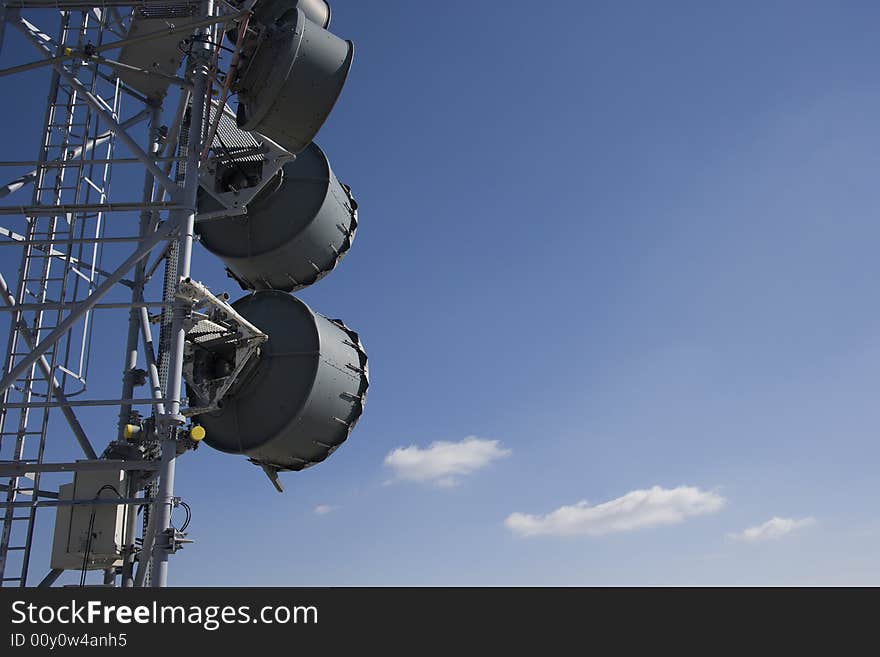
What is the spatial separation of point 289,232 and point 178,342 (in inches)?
176

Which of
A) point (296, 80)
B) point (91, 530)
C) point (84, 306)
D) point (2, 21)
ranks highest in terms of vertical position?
point (2, 21)

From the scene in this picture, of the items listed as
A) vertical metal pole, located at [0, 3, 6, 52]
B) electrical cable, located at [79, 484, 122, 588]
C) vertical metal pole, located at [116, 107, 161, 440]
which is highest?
vertical metal pole, located at [0, 3, 6, 52]

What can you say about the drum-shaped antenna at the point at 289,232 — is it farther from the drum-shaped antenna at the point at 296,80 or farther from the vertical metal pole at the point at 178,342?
the vertical metal pole at the point at 178,342

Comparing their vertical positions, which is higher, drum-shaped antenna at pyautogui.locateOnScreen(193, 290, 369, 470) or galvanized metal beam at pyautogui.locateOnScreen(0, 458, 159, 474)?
drum-shaped antenna at pyautogui.locateOnScreen(193, 290, 369, 470)

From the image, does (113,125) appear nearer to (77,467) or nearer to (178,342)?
(178,342)

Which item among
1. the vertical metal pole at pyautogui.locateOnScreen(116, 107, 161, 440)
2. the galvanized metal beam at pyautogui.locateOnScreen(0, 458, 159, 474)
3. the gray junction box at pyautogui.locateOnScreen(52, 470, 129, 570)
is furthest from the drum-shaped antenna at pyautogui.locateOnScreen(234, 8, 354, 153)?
the gray junction box at pyautogui.locateOnScreen(52, 470, 129, 570)

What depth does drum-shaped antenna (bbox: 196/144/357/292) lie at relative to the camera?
52.4ft

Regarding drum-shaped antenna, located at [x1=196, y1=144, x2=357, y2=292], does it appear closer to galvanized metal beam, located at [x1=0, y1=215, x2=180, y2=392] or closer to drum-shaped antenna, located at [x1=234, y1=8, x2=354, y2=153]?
drum-shaped antenna, located at [x1=234, y1=8, x2=354, y2=153]

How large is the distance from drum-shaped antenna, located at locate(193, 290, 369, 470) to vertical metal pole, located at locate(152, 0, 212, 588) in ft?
7.53

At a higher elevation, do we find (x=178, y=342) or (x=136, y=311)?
(x=136, y=311)

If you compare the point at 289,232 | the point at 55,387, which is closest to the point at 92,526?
the point at 55,387

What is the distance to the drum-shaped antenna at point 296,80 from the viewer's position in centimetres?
1285

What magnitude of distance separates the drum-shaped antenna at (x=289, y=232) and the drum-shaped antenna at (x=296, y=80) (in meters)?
2.52

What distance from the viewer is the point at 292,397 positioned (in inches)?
550
